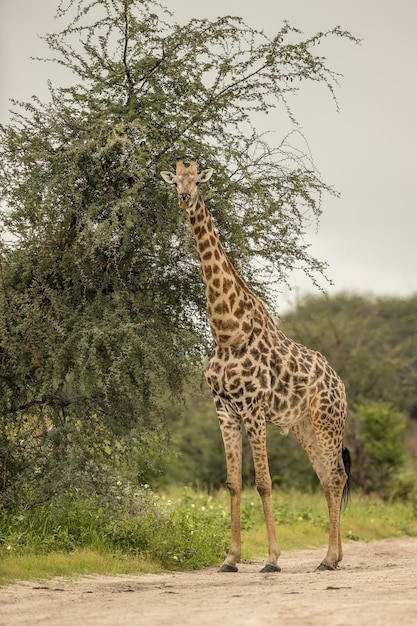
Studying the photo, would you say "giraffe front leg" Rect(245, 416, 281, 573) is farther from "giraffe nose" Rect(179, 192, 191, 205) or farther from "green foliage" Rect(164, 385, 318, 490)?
"green foliage" Rect(164, 385, 318, 490)

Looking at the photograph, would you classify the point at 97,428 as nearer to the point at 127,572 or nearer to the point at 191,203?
the point at 127,572

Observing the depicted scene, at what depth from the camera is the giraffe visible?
10.1 metres

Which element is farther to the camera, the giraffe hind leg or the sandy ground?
the giraffe hind leg

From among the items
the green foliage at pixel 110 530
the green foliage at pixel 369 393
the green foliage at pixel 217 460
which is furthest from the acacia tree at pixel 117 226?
the green foliage at pixel 217 460

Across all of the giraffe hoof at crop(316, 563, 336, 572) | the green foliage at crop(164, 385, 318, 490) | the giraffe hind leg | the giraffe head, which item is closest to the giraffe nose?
the giraffe head

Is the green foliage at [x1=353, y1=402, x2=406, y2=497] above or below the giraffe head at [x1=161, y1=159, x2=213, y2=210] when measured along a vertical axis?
below

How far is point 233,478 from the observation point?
10.3 meters

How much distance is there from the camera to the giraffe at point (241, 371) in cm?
1006

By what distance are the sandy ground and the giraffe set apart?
79 cm

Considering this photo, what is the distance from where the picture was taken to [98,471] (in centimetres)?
1106

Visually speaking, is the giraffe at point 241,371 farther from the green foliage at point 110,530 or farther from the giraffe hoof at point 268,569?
the green foliage at point 110,530

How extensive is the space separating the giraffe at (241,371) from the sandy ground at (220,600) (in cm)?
79

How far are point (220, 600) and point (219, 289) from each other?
3.80 metres

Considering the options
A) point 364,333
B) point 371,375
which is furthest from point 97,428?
point 364,333
